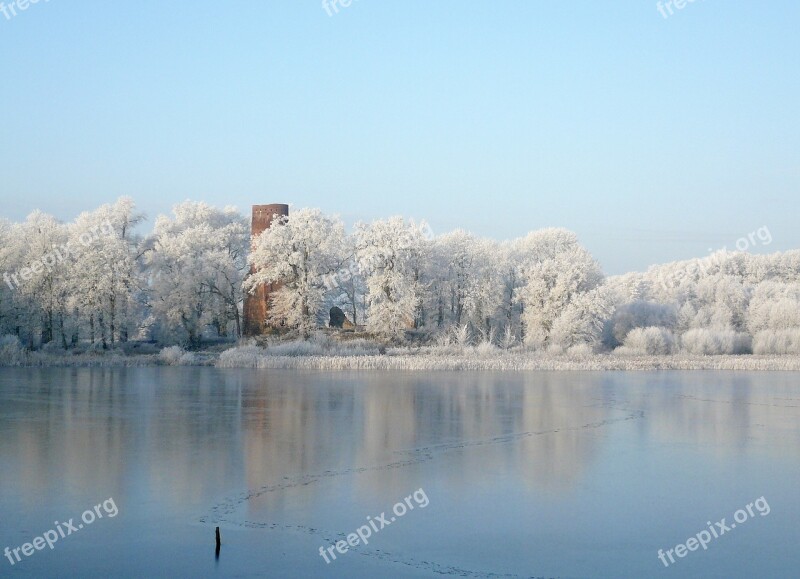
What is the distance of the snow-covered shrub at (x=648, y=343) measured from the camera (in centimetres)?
4161

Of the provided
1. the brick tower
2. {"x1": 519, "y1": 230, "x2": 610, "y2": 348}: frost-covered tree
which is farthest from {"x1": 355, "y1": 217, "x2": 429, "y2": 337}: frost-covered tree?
Result: {"x1": 519, "y1": 230, "x2": 610, "y2": 348}: frost-covered tree

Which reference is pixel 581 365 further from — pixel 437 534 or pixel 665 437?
pixel 437 534

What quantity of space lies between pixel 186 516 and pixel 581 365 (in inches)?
1045

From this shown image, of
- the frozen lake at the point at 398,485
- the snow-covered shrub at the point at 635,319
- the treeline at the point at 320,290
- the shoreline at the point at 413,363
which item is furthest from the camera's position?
the snow-covered shrub at the point at 635,319

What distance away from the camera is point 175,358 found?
3547 centimetres

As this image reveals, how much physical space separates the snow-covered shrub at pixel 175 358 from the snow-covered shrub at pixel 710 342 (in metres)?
24.0

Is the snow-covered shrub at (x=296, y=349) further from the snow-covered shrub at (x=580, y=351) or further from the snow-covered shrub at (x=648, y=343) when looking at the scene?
the snow-covered shrub at (x=648, y=343)

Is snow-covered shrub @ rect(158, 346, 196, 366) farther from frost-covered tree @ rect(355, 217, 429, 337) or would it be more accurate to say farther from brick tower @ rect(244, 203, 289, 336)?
frost-covered tree @ rect(355, 217, 429, 337)

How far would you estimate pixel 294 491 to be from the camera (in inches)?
420

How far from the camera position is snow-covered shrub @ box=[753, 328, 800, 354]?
140 ft

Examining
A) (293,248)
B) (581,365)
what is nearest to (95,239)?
(293,248)

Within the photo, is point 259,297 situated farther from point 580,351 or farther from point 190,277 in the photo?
point 580,351

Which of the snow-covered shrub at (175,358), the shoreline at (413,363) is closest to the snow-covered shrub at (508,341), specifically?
the shoreline at (413,363)

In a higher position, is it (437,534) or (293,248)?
(293,248)
